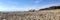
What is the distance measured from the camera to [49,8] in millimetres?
12703

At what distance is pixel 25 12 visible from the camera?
35.3 feet

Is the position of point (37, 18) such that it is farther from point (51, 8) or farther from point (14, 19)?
point (51, 8)

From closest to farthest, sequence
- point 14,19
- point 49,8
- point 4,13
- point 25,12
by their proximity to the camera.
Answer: point 14,19 → point 4,13 → point 25,12 → point 49,8

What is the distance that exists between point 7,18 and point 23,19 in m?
1.25

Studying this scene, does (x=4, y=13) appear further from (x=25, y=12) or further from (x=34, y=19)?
(x=34, y=19)

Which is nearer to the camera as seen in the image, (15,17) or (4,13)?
(15,17)

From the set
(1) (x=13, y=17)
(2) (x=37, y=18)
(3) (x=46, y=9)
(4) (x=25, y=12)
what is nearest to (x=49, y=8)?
(3) (x=46, y=9)

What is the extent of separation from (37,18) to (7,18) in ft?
7.66

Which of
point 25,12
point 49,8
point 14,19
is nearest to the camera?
point 14,19

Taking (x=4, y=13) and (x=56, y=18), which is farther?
(x=4, y=13)

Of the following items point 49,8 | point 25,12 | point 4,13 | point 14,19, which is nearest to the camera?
point 14,19

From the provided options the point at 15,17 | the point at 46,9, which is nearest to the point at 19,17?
the point at 15,17

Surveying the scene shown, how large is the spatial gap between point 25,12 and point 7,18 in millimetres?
2343

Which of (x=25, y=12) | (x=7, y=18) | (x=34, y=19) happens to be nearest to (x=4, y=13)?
(x=7, y=18)
